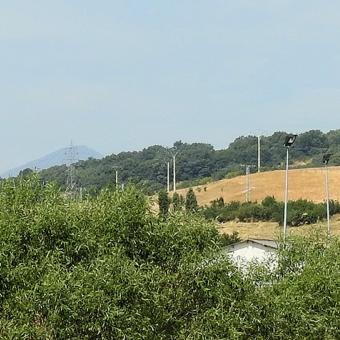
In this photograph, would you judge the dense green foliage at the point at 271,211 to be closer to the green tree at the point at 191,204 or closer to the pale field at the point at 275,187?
the green tree at the point at 191,204

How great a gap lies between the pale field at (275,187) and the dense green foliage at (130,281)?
143ft

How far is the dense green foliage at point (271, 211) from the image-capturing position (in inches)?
1934

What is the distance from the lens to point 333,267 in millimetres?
14789

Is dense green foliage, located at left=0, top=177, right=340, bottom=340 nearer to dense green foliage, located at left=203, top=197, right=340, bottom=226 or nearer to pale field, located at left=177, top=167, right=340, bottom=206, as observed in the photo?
dense green foliage, located at left=203, top=197, right=340, bottom=226

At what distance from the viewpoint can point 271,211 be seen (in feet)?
179

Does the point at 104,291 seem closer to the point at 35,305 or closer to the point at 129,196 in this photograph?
the point at 35,305

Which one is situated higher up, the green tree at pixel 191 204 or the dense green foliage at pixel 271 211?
the green tree at pixel 191 204

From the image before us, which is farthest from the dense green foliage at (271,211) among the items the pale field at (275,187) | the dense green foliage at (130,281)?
the dense green foliage at (130,281)

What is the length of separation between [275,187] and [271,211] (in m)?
10.7

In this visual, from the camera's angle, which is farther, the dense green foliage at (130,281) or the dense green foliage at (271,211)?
the dense green foliage at (271,211)

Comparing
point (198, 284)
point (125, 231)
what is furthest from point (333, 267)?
point (125, 231)

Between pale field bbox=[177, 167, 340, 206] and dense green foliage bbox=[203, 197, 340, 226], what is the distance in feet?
8.95

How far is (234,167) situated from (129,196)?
86.8 meters

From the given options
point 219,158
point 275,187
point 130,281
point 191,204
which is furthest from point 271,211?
point 219,158
